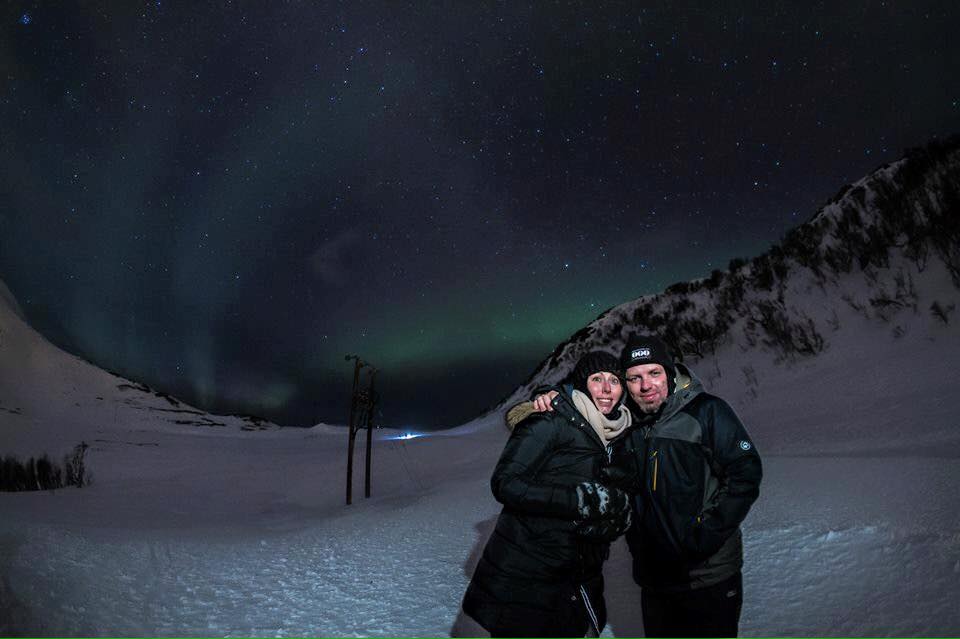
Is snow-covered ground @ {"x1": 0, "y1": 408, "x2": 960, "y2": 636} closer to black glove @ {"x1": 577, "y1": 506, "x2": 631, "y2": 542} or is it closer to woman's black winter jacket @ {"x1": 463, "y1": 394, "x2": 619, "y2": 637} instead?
woman's black winter jacket @ {"x1": 463, "y1": 394, "x2": 619, "y2": 637}

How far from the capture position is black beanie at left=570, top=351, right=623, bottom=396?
2.35 metres

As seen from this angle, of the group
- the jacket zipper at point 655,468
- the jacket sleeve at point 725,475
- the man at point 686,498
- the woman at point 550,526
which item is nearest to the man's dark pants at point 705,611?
the man at point 686,498

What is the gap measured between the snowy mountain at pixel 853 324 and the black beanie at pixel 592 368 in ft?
17.8

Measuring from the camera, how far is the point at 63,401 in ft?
169

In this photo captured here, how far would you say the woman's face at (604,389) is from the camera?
7.68 ft

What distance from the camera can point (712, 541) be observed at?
2029 mm

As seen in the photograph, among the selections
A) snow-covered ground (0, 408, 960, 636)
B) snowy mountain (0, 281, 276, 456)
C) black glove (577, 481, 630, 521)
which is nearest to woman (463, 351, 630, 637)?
black glove (577, 481, 630, 521)

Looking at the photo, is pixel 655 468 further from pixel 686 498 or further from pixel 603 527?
pixel 603 527

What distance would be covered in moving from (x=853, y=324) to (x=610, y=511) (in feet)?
41.1

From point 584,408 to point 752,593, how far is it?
94.5 inches

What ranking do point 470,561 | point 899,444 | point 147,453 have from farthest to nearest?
1. point 147,453
2. point 899,444
3. point 470,561

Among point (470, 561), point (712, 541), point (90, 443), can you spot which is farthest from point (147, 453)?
point (712, 541)

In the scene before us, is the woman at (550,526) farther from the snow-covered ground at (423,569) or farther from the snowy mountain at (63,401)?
the snowy mountain at (63,401)

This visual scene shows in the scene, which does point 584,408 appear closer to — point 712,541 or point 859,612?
point 712,541
